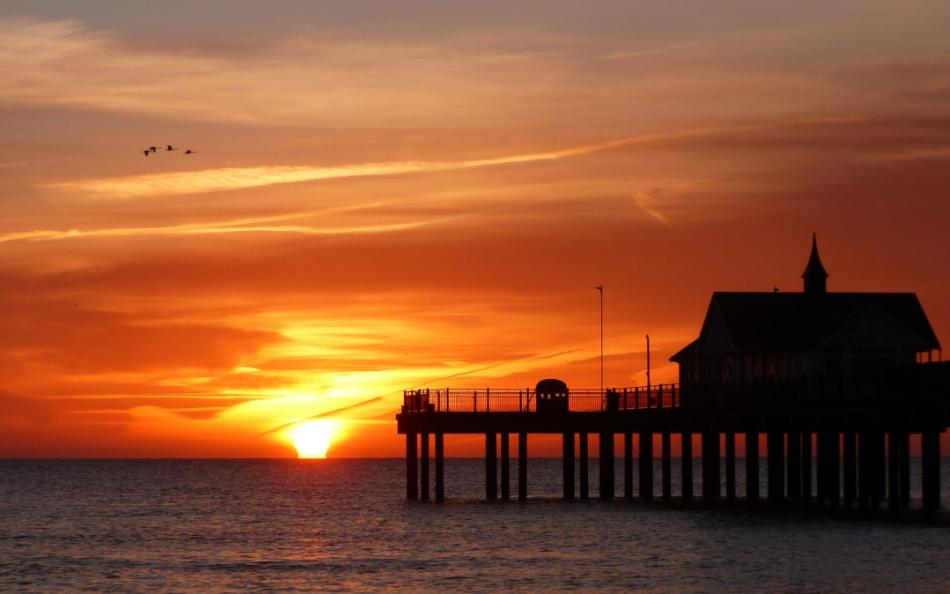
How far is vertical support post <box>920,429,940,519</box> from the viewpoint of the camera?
63438 millimetres

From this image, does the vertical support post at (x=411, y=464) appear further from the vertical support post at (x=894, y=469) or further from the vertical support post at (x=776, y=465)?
the vertical support post at (x=894, y=469)

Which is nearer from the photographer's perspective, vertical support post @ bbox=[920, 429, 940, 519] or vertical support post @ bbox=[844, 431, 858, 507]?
vertical support post @ bbox=[920, 429, 940, 519]

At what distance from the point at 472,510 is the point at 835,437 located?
20.4m

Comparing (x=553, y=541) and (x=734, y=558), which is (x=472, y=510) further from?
(x=734, y=558)

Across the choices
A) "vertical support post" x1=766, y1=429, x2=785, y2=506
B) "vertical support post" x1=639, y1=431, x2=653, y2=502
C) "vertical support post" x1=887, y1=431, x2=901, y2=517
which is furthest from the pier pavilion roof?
"vertical support post" x1=887, y1=431, x2=901, y2=517

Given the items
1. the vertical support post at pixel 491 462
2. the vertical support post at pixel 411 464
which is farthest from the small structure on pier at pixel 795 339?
the vertical support post at pixel 411 464

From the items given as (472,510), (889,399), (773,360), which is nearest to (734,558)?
(889,399)

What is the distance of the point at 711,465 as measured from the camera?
293ft

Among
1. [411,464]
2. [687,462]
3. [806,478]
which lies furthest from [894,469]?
[411,464]

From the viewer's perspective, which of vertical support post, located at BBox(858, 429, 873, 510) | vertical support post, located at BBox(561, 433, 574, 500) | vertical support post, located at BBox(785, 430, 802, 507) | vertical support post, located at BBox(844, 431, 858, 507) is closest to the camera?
vertical support post, located at BBox(858, 429, 873, 510)

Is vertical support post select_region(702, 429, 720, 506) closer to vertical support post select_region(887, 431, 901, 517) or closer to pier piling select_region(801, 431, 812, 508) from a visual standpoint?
pier piling select_region(801, 431, 812, 508)

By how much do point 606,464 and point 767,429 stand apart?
20.2 metres

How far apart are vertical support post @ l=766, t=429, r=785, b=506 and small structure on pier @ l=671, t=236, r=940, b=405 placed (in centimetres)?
313

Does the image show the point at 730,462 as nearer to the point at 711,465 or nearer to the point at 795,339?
the point at 711,465
